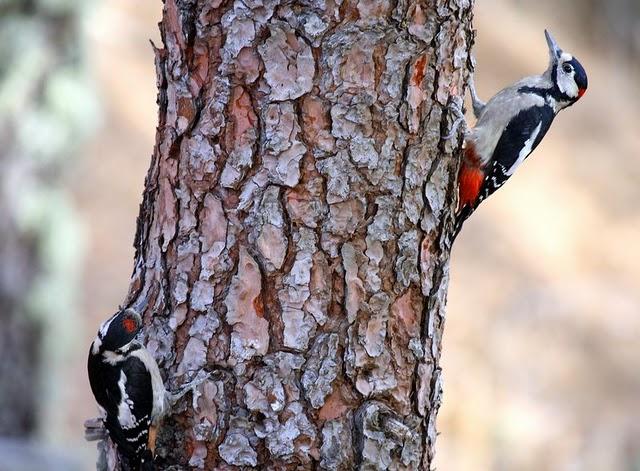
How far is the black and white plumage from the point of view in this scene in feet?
9.30

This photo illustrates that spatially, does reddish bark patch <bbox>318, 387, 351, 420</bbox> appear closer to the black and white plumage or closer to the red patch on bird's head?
the black and white plumage

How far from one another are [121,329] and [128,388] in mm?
212

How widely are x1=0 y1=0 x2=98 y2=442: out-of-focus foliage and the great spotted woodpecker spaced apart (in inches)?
125

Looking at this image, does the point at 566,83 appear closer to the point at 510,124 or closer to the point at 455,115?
the point at 510,124

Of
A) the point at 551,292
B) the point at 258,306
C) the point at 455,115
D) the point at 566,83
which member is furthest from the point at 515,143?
the point at 551,292

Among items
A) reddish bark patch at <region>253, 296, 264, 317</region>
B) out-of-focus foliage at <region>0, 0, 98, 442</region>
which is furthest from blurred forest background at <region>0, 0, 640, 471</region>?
reddish bark patch at <region>253, 296, 264, 317</region>

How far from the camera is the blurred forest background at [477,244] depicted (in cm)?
621

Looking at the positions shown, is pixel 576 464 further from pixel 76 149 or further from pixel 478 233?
pixel 76 149

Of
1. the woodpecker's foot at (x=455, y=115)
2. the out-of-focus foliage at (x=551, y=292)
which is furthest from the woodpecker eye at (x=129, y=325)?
the out-of-focus foliage at (x=551, y=292)

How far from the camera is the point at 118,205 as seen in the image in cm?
964

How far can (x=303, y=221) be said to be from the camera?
2676 mm

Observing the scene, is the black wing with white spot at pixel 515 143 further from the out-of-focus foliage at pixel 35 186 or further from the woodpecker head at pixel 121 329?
the out-of-focus foliage at pixel 35 186

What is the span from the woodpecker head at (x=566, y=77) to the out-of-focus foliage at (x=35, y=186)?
3.24m

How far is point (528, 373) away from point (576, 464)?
1159 millimetres
